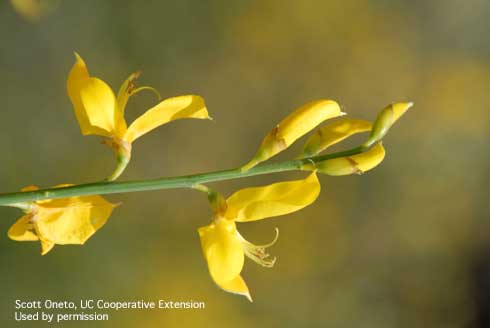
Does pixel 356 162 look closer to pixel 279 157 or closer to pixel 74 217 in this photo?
pixel 74 217

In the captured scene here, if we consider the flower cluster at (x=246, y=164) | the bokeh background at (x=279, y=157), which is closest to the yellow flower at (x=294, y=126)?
the flower cluster at (x=246, y=164)

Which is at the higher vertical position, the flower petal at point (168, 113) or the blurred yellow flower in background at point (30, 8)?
the blurred yellow flower in background at point (30, 8)

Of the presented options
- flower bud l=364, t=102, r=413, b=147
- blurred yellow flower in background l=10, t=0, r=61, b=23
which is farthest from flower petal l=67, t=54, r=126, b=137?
blurred yellow flower in background l=10, t=0, r=61, b=23

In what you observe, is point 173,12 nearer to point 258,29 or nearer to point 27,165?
point 258,29

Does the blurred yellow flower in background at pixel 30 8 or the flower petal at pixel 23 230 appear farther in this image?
the blurred yellow flower in background at pixel 30 8

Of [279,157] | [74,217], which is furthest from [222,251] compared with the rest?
[279,157]

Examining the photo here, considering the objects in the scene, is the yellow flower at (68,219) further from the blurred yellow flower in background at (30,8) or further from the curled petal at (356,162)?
the blurred yellow flower in background at (30,8)

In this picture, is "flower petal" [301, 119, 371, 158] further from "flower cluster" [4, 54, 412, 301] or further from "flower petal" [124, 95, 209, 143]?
"flower petal" [124, 95, 209, 143]
